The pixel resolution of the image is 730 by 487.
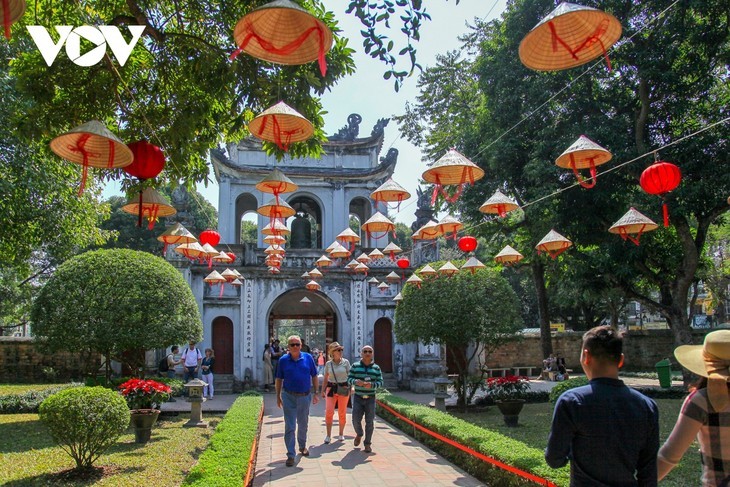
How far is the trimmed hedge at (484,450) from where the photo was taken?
6092 mm

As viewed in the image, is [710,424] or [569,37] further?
[569,37]

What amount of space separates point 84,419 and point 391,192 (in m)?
6.42

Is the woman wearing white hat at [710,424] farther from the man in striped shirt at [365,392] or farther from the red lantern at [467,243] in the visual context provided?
the red lantern at [467,243]

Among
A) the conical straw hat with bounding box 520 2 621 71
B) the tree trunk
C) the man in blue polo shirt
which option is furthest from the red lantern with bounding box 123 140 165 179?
the tree trunk

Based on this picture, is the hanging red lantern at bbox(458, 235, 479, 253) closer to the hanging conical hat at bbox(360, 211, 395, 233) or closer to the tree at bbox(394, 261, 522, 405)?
the tree at bbox(394, 261, 522, 405)

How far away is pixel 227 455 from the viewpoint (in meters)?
7.14

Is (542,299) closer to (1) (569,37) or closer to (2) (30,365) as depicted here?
(1) (569,37)

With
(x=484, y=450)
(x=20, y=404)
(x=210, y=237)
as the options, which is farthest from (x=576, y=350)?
(x=20, y=404)

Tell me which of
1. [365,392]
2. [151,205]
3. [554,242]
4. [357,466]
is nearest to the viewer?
[151,205]

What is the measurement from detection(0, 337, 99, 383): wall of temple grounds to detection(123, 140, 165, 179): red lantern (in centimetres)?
1878

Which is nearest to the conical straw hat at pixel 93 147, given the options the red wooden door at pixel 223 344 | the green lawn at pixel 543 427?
the green lawn at pixel 543 427

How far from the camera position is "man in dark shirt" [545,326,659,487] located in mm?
2955

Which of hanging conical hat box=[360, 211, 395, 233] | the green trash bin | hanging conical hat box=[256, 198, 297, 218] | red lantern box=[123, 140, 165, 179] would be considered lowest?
the green trash bin

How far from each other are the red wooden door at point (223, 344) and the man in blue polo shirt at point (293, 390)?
13.9 metres
